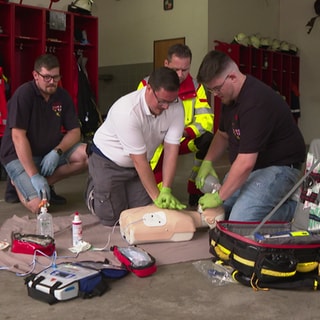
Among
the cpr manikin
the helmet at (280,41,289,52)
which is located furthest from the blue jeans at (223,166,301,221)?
the helmet at (280,41,289,52)

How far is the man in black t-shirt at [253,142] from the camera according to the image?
94.6 inches

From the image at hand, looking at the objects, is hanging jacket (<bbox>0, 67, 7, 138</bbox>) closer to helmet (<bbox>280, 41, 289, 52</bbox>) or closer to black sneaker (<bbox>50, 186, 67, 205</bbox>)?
black sneaker (<bbox>50, 186, 67, 205</bbox>)

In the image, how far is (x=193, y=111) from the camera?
3.57 metres

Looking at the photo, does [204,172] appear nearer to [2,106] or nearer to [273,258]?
[273,258]

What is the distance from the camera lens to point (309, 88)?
968 cm

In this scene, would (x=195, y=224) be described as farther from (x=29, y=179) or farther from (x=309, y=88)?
(x=309, y=88)

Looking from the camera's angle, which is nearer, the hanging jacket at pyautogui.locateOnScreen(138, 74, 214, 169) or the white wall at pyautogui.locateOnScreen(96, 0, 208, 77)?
the hanging jacket at pyautogui.locateOnScreen(138, 74, 214, 169)

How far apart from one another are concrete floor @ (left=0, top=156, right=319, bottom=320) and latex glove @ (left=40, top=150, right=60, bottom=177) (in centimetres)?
128

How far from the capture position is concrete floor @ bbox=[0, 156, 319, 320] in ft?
5.95

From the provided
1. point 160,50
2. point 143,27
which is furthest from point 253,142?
point 143,27

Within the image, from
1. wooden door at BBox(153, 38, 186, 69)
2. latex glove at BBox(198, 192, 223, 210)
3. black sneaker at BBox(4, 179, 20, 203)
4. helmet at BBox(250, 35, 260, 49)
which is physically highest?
helmet at BBox(250, 35, 260, 49)

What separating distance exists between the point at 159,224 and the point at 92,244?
387mm

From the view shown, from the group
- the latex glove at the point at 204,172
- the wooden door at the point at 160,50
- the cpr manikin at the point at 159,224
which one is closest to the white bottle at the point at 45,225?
the cpr manikin at the point at 159,224

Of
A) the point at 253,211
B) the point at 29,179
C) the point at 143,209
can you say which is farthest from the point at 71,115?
the point at 253,211
